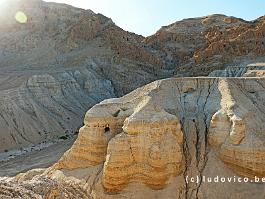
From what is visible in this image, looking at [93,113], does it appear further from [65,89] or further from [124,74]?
[124,74]

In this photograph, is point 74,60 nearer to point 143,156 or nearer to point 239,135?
point 143,156

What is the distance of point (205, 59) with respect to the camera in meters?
55.4

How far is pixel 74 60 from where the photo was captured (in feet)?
192

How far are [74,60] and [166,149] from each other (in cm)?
4314

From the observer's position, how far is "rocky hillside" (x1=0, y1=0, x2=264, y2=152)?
44.0m

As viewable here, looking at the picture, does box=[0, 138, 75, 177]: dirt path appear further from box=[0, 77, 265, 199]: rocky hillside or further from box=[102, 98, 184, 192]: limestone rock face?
box=[102, 98, 184, 192]: limestone rock face

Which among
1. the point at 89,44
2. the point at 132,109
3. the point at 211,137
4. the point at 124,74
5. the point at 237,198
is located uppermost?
the point at 89,44

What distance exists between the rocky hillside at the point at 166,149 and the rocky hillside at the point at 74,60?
21643 millimetres

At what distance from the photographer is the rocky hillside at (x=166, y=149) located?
55.2 ft

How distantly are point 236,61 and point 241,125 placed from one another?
3580 cm

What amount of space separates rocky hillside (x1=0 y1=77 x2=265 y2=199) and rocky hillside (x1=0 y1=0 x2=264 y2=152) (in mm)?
21643

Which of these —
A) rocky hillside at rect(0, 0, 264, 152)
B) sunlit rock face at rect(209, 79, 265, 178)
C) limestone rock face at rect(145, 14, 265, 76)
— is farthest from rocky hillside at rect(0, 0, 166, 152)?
sunlit rock face at rect(209, 79, 265, 178)

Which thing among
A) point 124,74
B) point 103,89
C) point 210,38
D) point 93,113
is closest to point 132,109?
point 93,113

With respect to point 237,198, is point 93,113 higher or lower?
higher
